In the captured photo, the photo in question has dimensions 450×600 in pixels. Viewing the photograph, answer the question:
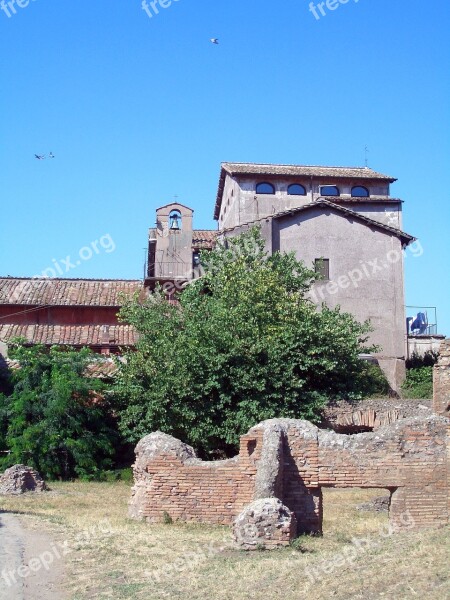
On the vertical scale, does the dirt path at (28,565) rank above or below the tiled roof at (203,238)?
below

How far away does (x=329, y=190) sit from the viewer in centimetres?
4022

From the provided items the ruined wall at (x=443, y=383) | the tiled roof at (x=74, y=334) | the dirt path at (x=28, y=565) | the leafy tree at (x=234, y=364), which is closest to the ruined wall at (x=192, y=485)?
the dirt path at (x=28, y=565)

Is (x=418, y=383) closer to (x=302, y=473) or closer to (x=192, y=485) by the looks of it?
(x=302, y=473)

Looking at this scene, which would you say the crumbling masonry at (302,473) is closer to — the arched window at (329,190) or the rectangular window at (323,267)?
the rectangular window at (323,267)

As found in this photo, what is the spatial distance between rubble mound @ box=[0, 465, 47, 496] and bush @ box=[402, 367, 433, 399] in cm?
1643

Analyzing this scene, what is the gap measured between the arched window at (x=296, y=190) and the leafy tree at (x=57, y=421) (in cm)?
1987

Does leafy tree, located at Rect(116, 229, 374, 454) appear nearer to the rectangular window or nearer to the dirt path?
the dirt path

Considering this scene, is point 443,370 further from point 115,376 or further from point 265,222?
point 265,222

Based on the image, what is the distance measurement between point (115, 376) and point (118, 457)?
9.02ft

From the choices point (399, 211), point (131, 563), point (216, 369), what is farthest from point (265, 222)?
point (131, 563)

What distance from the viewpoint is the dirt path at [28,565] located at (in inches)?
352

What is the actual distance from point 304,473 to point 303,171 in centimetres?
2943
